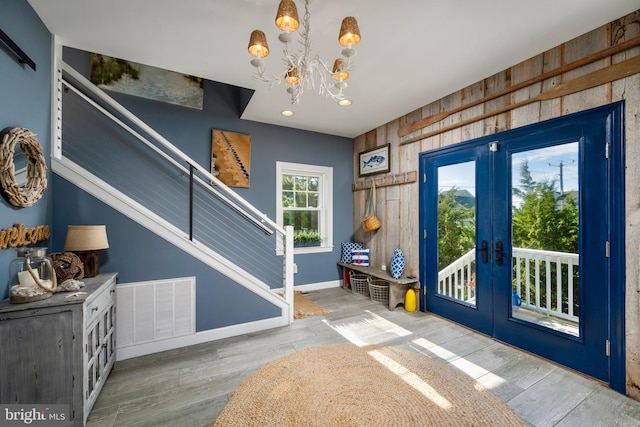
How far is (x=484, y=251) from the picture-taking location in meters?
2.82

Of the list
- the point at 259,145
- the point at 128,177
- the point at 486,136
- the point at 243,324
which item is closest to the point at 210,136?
the point at 259,145

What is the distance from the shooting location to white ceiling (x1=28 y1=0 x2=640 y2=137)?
182 cm

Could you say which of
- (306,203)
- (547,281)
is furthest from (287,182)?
(547,281)

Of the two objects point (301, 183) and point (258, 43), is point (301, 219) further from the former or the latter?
point (258, 43)

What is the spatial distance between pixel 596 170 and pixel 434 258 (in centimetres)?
175

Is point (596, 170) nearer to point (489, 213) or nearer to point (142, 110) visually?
point (489, 213)

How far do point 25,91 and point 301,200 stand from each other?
3322mm

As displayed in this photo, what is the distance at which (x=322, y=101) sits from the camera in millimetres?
3320

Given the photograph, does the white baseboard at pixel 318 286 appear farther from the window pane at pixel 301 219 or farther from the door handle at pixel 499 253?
the door handle at pixel 499 253

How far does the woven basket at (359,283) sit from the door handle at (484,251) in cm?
175

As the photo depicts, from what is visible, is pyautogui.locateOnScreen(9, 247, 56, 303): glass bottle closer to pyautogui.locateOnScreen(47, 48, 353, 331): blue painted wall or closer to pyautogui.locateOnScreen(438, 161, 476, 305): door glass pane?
pyautogui.locateOnScreen(47, 48, 353, 331): blue painted wall

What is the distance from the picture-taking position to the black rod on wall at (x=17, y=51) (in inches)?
60.4

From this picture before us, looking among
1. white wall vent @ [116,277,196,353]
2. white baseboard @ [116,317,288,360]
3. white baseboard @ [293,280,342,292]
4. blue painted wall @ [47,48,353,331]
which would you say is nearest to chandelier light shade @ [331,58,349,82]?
blue painted wall @ [47,48,353,331]

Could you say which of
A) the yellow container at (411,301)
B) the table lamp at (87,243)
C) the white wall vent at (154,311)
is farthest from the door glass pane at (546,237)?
the table lamp at (87,243)
